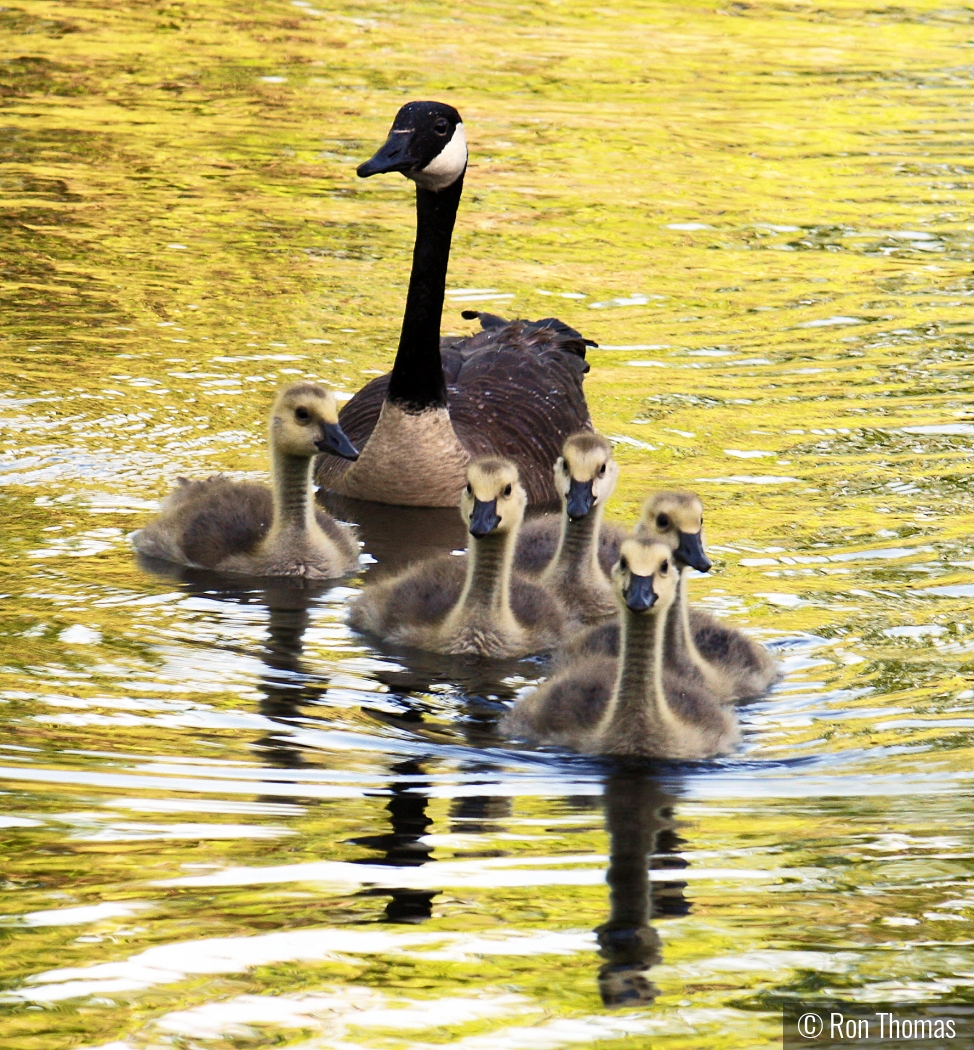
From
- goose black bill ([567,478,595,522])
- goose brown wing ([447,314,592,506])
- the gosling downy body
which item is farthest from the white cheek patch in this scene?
the gosling downy body

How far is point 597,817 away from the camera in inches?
279

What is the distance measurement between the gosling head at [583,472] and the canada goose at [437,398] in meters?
2.35

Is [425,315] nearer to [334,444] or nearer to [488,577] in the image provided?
[334,444]

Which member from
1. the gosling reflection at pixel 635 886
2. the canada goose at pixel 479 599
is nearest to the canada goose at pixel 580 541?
the canada goose at pixel 479 599

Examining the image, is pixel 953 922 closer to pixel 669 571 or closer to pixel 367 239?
pixel 669 571

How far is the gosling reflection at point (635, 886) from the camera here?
572 centimetres

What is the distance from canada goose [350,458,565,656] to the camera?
28.2 feet

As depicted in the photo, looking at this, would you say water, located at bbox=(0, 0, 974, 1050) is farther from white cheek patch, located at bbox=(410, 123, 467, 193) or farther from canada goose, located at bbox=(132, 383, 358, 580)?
white cheek patch, located at bbox=(410, 123, 467, 193)

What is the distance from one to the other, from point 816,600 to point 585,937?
12.6 ft

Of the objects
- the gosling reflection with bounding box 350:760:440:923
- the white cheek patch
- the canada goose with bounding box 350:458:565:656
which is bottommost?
the gosling reflection with bounding box 350:760:440:923

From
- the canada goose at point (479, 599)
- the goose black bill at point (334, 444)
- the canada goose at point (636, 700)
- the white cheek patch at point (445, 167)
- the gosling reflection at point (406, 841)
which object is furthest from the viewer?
the white cheek patch at point (445, 167)

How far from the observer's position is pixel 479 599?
876 centimetres

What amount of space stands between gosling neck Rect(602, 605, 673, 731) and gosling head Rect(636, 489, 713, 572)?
13.0 inches

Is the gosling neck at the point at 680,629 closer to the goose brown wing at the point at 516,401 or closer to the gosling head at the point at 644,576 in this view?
the gosling head at the point at 644,576
